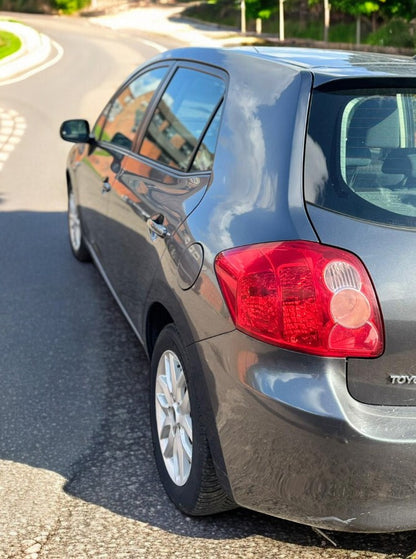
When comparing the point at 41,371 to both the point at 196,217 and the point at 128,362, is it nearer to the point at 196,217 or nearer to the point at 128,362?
the point at 128,362

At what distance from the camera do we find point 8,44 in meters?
34.1

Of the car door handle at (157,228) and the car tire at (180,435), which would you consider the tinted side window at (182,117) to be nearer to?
the car door handle at (157,228)

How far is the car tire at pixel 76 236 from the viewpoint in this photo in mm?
6648

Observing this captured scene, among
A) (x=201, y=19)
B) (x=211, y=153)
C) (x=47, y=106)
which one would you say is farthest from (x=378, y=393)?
(x=201, y=19)

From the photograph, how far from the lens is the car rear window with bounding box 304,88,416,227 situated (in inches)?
→ 107

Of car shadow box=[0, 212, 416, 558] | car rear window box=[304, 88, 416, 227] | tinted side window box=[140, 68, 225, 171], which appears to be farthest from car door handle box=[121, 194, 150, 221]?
car rear window box=[304, 88, 416, 227]

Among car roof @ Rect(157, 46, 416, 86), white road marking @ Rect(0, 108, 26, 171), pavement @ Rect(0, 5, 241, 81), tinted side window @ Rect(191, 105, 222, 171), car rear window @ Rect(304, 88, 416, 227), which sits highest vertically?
car roof @ Rect(157, 46, 416, 86)

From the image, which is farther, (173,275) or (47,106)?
(47,106)

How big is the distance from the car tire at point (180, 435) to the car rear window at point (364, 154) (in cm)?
82

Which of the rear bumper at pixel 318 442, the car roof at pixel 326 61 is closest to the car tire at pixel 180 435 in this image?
the rear bumper at pixel 318 442

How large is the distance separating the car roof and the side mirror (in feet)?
5.80

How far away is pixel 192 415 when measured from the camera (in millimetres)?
3172

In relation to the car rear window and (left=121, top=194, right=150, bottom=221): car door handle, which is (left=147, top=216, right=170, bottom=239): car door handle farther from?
the car rear window

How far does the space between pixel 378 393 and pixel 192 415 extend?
31.1 inches
